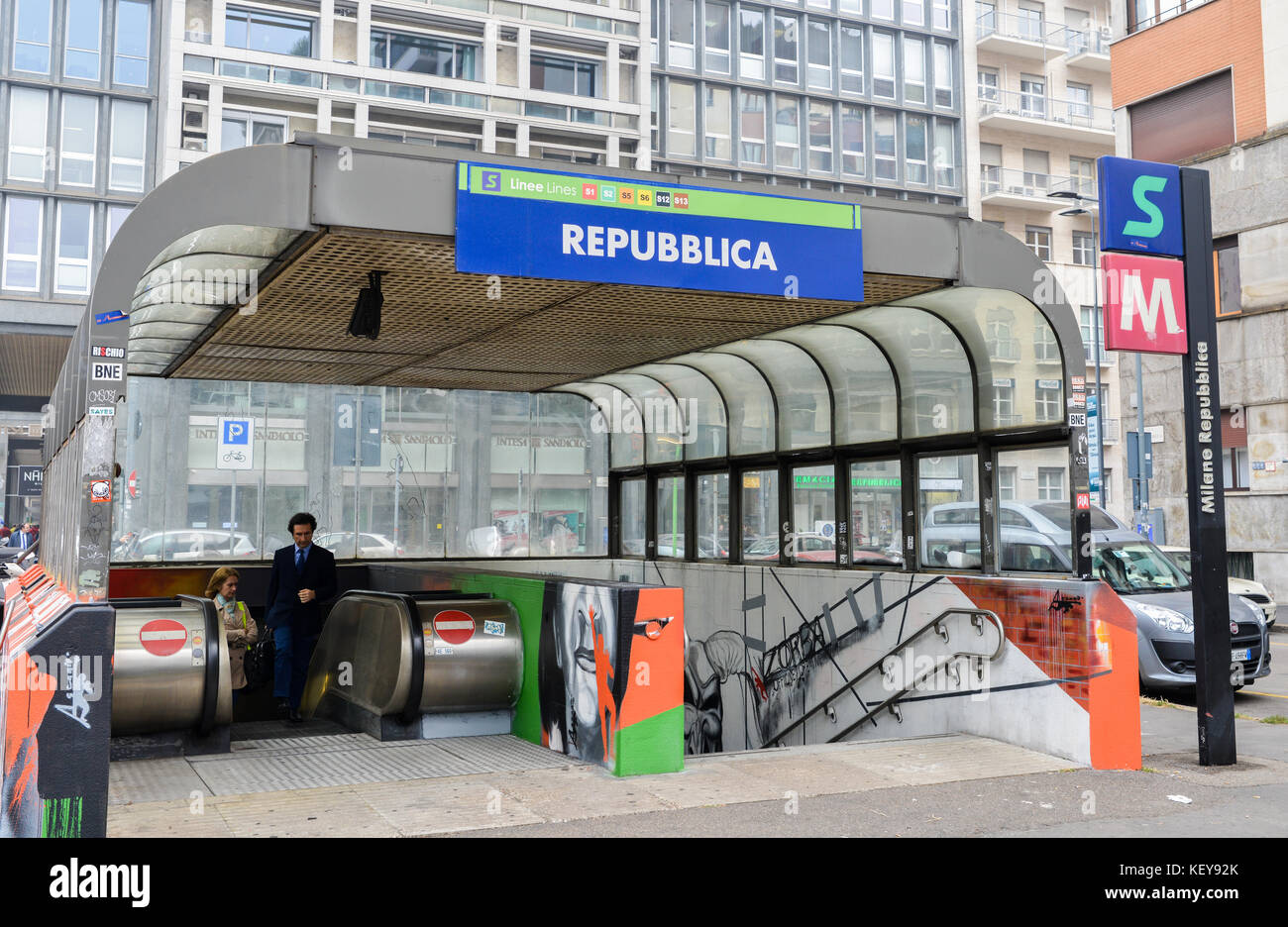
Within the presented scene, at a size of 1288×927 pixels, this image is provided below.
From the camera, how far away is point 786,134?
45.0 meters

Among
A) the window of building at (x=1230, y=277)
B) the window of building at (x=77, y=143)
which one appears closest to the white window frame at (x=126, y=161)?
the window of building at (x=77, y=143)

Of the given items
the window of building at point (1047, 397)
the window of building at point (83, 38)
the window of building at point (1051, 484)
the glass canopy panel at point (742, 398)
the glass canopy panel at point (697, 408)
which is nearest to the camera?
the window of building at point (1047, 397)

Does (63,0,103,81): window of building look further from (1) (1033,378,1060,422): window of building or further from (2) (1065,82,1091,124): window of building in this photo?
(2) (1065,82,1091,124): window of building

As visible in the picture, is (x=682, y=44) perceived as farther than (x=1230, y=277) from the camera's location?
Yes

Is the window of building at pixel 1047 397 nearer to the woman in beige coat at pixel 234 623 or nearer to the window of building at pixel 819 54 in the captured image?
the woman in beige coat at pixel 234 623

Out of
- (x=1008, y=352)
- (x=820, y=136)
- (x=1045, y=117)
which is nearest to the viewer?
(x=1008, y=352)

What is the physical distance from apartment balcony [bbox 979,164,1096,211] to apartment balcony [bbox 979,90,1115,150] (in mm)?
1742

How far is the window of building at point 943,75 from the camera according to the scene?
157 feet

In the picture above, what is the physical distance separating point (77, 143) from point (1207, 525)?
35.4 meters

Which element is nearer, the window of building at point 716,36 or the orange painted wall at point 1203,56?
the orange painted wall at point 1203,56

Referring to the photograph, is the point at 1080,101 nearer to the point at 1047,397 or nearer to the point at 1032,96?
the point at 1032,96

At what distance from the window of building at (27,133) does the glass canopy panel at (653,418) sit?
2814 cm

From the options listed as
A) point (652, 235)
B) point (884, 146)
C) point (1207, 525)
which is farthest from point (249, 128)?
point (1207, 525)

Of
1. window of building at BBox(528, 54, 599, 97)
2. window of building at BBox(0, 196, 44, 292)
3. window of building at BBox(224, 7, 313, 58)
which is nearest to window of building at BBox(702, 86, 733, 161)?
window of building at BBox(528, 54, 599, 97)
